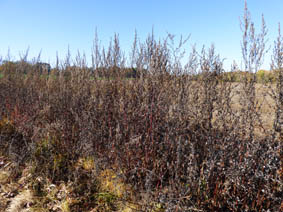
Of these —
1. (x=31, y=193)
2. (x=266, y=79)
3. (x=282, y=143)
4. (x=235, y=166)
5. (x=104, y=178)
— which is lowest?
(x=31, y=193)

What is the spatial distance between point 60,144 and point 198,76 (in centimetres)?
343

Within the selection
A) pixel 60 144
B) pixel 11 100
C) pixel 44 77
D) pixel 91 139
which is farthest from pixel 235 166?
pixel 44 77

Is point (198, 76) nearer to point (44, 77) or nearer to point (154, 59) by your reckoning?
point (154, 59)

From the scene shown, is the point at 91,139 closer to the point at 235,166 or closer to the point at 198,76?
the point at 235,166

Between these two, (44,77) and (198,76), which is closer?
(198,76)

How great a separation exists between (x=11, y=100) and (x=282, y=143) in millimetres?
6823

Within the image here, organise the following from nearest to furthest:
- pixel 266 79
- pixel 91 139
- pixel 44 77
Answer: pixel 266 79 → pixel 91 139 → pixel 44 77

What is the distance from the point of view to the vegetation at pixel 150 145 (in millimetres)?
2129

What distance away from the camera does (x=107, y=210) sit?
2.34 meters

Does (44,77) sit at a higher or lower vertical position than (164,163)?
higher

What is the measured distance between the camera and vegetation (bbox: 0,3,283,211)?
2.13 m

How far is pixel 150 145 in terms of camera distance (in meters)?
2.74

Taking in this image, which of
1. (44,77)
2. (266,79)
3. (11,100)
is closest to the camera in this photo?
(266,79)

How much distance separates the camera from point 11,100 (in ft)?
19.0
